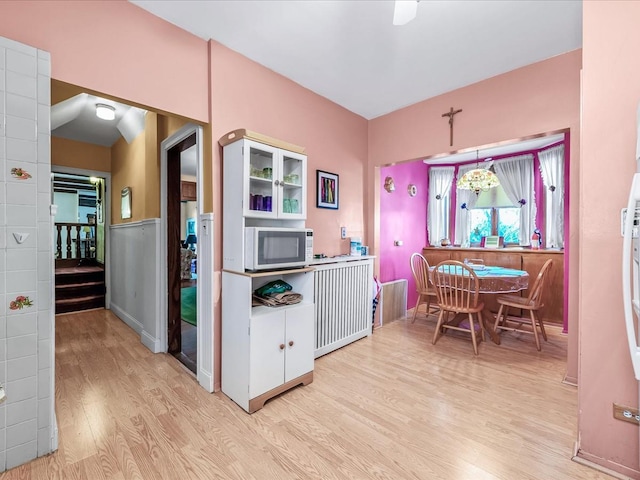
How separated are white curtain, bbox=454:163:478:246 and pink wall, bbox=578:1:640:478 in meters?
3.90

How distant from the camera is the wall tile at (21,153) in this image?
1464 millimetres

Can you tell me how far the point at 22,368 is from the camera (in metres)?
1.51

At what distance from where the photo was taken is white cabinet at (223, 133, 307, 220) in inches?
82.7

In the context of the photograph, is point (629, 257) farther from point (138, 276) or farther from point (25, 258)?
point (138, 276)

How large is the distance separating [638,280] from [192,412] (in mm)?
2486

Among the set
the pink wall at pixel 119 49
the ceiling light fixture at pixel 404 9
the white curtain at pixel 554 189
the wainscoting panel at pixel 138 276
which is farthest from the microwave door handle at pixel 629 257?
the white curtain at pixel 554 189

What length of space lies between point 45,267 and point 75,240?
17.3 ft

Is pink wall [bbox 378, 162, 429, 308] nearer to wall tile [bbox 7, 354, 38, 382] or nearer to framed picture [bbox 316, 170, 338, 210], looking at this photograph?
framed picture [bbox 316, 170, 338, 210]

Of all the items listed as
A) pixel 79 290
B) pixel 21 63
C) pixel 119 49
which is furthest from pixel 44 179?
pixel 79 290

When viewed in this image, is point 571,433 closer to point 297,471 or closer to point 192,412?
point 297,471

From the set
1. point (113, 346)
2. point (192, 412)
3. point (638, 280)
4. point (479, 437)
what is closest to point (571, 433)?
point (479, 437)

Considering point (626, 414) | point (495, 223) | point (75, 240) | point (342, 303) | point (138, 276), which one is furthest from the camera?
point (75, 240)

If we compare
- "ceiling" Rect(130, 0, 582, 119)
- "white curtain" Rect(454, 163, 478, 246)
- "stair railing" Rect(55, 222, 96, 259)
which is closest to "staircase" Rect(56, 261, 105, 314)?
"stair railing" Rect(55, 222, 96, 259)

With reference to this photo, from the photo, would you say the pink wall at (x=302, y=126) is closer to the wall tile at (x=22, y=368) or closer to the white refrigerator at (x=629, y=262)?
the wall tile at (x=22, y=368)
